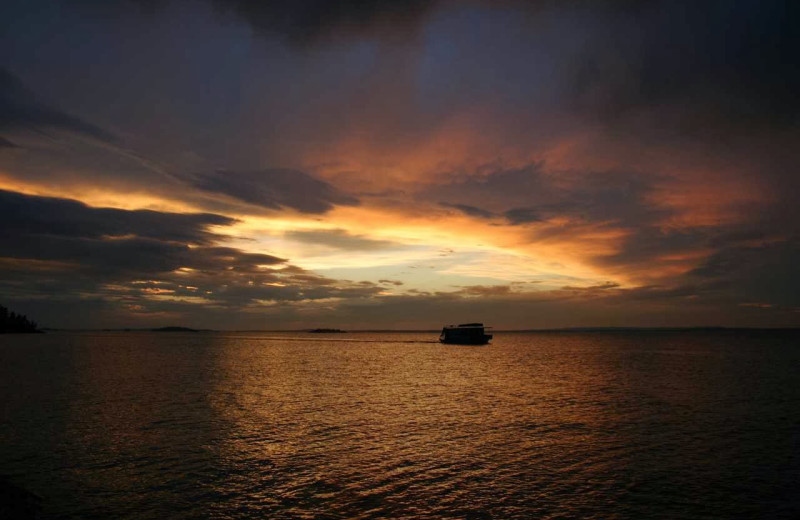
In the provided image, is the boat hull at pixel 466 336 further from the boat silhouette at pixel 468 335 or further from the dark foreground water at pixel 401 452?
the dark foreground water at pixel 401 452

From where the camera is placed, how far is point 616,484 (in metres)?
24.2

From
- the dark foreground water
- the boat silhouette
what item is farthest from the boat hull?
the dark foreground water

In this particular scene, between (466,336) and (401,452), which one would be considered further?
(466,336)

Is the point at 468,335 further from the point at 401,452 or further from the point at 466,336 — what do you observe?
the point at 401,452

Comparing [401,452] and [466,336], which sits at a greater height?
[466,336]

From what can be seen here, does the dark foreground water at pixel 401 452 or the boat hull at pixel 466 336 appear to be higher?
the boat hull at pixel 466 336

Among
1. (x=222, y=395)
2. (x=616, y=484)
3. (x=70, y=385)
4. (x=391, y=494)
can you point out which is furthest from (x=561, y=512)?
(x=70, y=385)

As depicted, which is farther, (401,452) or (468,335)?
(468,335)

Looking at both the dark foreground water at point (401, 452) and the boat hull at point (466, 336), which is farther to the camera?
the boat hull at point (466, 336)

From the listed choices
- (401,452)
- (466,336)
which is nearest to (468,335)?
(466,336)

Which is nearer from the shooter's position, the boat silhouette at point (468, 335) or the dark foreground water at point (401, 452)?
the dark foreground water at point (401, 452)

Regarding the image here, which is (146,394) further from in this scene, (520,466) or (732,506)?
(732,506)

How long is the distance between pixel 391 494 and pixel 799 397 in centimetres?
5563

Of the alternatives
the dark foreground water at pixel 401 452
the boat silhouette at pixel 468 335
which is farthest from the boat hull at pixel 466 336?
the dark foreground water at pixel 401 452
